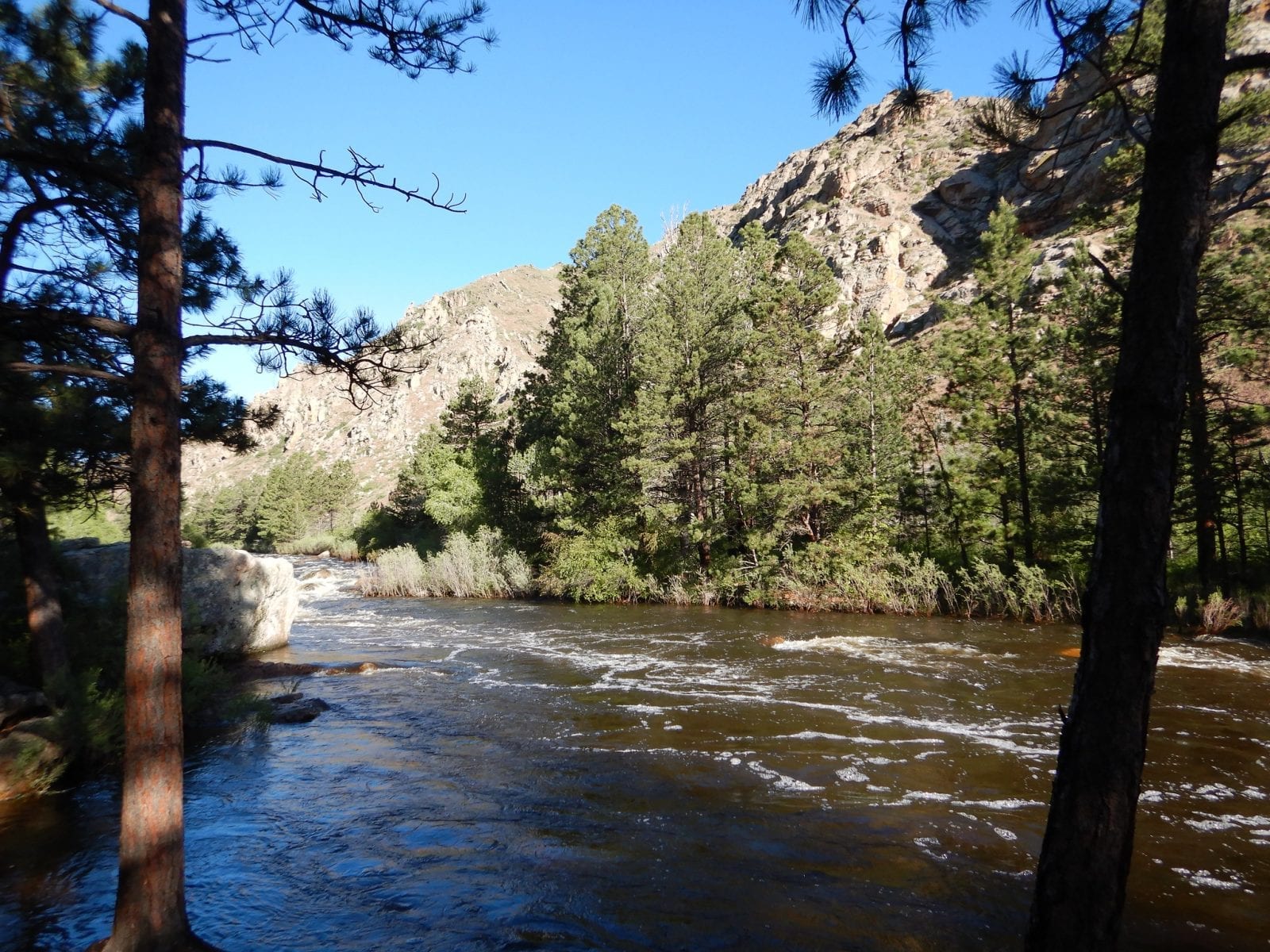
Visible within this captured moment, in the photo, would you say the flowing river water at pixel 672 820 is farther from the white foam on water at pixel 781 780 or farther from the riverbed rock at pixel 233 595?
the riverbed rock at pixel 233 595

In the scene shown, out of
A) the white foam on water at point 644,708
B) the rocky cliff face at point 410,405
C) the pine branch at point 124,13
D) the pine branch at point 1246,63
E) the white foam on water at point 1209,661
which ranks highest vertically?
the rocky cliff face at point 410,405

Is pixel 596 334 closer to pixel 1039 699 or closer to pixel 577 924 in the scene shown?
pixel 1039 699

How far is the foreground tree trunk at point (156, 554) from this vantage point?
138 inches

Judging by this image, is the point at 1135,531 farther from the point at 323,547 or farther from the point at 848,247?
the point at 848,247

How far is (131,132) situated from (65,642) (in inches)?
218

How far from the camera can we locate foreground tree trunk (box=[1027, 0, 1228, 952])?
105 inches

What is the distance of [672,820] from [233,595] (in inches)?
451

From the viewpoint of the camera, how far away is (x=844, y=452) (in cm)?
2345

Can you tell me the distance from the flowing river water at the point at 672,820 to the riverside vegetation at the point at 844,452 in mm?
6759

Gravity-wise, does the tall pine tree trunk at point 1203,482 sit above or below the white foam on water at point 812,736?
above

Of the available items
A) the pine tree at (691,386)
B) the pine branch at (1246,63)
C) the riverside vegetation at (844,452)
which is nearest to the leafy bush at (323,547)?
the riverside vegetation at (844,452)

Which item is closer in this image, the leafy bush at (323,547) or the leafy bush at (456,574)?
the leafy bush at (456,574)

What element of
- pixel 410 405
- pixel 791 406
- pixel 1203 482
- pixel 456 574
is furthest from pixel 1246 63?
pixel 410 405

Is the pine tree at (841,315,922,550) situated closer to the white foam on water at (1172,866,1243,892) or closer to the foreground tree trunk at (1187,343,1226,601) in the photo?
the foreground tree trunk at (1187,343,1226,601)
